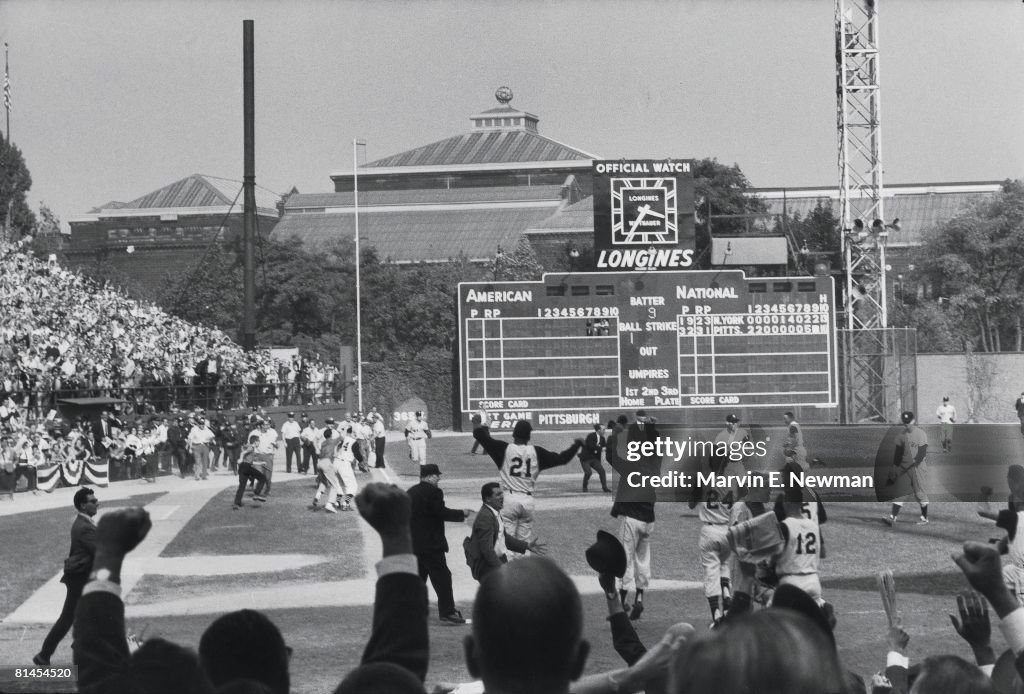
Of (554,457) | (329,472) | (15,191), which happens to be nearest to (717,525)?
(554,457)

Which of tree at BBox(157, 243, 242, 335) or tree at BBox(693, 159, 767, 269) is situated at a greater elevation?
tree at BBox(693, 159, 767, 269)

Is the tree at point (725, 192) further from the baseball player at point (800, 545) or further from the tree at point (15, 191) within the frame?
the baseball player at point (800, 545)

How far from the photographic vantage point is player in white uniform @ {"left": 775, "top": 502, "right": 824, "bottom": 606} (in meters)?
10.0

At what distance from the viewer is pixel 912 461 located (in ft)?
66.0

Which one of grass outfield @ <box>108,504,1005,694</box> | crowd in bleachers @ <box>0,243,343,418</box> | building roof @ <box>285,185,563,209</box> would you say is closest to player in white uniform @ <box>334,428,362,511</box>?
grass outfield @ <box>108,504,1005,694</box>

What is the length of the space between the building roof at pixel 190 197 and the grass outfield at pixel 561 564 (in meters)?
36.0

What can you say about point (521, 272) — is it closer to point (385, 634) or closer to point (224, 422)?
point (224, 422)

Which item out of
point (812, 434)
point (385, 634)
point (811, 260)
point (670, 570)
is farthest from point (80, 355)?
point (385, 634)

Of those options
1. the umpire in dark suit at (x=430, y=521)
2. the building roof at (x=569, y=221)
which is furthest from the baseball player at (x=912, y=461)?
the building roof at (x=569, y=221)

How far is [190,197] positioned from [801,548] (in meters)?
56.6

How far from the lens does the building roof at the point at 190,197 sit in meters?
62.7

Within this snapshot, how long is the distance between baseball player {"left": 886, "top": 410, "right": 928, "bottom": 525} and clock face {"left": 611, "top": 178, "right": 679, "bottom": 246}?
8063mm

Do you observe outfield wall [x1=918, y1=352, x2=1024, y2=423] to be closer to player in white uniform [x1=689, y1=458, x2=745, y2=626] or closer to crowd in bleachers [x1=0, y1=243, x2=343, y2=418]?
crowd in bleachers [x1=0, y1=243, x2=343, y2=418]

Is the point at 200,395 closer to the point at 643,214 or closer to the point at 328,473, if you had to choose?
the point at 328,473
